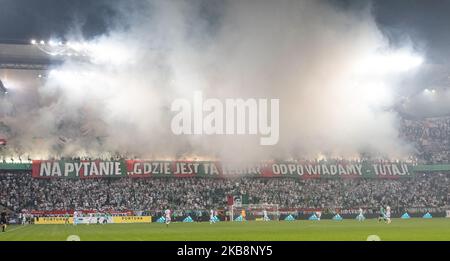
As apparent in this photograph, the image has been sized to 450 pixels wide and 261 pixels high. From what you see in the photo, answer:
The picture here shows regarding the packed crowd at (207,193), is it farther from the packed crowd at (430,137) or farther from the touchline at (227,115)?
the touchline at (227,115)

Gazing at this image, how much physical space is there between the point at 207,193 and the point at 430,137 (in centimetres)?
2888

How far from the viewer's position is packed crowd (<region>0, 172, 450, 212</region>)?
1992 inches

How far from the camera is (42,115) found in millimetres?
53688

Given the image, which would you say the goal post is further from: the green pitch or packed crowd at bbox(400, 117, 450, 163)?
packed crowd at bbox(400, 117, 450, 163)

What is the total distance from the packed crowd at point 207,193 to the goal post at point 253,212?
315 cm

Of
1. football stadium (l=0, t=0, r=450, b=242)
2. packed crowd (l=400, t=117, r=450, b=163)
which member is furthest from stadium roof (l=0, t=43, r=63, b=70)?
packed crowd (l=400, t=117, r=450, b=163)

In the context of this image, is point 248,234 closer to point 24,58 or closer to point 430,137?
point 24,58

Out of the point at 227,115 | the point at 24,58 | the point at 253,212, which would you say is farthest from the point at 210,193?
the point at 24,58

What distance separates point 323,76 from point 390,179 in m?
16.0

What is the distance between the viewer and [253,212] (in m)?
50.2

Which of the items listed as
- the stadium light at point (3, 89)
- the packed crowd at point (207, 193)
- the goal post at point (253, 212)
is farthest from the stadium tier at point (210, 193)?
the stadium light at point (3, 89)

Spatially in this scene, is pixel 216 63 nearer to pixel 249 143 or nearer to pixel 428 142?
pixel 249 143

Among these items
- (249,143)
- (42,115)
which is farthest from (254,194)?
(42,115)

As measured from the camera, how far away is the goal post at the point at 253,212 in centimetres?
4956
